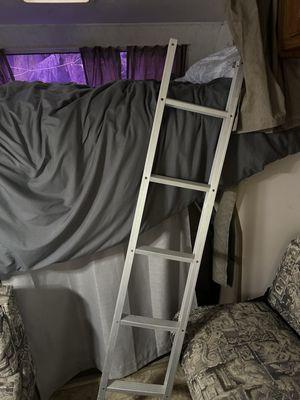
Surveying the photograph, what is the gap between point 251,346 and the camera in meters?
1.36

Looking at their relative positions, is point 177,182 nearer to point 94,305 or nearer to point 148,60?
point 94,305

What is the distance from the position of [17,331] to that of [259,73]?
1374mm

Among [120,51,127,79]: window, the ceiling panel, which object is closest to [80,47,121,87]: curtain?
[120,51,127,79]: window

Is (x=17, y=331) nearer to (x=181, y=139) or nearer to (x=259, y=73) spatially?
(x=181, y=139)

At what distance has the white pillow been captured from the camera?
132cm

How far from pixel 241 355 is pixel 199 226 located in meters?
0.58

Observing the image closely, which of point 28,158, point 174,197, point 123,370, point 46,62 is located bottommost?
point 123,370

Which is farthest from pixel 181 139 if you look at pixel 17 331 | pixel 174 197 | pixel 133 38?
pixel 133 38

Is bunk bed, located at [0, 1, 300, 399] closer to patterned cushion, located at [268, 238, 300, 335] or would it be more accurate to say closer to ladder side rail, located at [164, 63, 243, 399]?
ladder side rail, located at [164, 63, 243, 399]

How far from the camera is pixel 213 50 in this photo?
3156 mm

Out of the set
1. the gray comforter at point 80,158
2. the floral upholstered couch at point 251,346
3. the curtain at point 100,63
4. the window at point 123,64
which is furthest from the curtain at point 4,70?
the floral upholstered couch at point 251,346

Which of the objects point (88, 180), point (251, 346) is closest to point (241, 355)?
point (251, 346)

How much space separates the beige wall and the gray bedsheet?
0.20 metres

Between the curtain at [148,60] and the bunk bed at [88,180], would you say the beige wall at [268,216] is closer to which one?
the bunk bed at [88,180]
